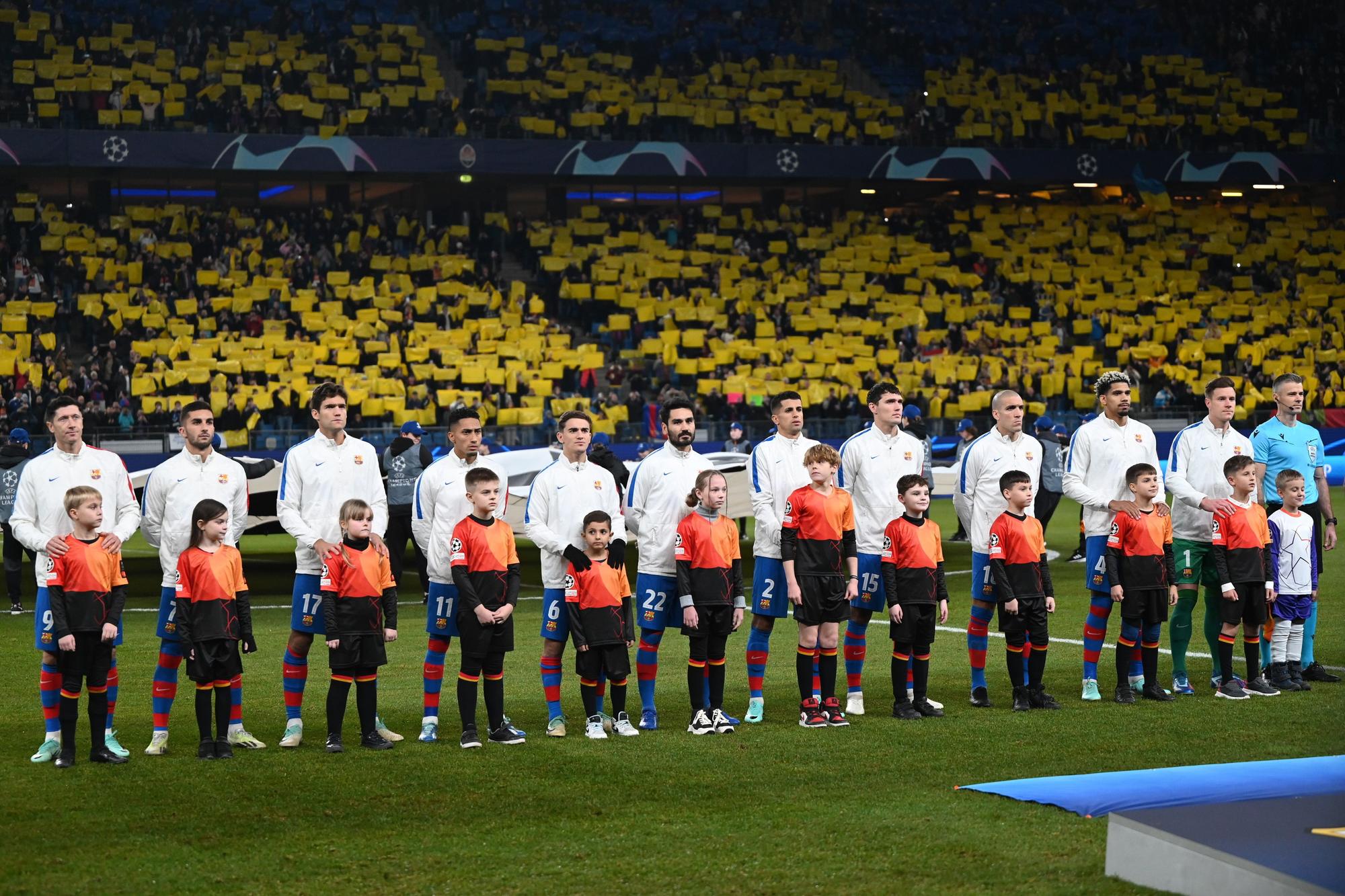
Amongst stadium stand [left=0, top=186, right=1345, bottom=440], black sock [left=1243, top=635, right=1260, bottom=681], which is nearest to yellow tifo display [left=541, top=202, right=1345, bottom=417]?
stadium stand [left=0, top=186, right=1345, bottom=440]

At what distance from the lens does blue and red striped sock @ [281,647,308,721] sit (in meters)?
8.95

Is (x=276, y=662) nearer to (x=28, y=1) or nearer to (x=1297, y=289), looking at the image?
(x=28, y=1)

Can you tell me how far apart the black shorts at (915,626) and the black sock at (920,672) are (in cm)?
6

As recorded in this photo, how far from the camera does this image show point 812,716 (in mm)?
9398

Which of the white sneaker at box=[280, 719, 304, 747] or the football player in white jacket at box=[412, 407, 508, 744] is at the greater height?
the football player in white jacket at box=[412, 407, 508, 744]

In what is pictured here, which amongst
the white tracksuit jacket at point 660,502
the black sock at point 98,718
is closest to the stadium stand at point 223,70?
the white tracksuit jacket at point 660,502

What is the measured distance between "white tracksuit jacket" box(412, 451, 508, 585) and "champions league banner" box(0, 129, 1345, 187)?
79.2 ft

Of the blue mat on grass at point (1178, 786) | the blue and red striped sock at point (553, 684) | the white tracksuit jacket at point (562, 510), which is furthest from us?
the white tracksuit jacket at point (562, 510)

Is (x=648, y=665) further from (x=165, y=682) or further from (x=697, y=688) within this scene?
(x=165, y=682)

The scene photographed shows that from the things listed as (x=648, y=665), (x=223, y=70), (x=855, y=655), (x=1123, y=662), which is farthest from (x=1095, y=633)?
(x=223, y=70)

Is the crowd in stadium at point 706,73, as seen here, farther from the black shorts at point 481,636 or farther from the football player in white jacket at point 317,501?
the black shorts at point 481,636

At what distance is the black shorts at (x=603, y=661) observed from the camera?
9102mm

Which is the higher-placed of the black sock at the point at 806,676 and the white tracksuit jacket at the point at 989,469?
the white tracksuit jacket at the point at 989,469

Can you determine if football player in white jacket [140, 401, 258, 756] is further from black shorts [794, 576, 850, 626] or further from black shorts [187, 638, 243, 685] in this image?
black shorts [794, 576, 850, 626]
